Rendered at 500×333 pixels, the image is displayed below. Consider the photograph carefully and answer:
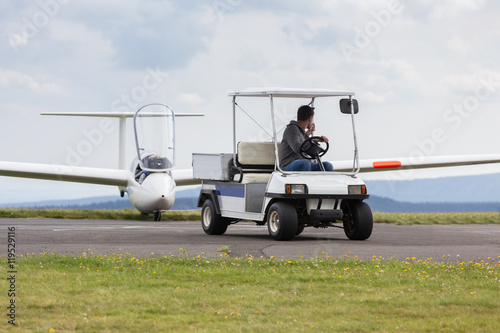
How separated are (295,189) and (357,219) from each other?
4.65 feet

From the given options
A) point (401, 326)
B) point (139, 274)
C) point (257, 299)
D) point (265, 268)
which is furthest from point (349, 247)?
point (401, 326)

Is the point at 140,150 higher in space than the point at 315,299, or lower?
higher

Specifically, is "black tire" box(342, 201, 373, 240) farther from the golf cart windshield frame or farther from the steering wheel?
the steering wheel

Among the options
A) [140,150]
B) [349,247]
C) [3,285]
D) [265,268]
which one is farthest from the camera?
[140,150]

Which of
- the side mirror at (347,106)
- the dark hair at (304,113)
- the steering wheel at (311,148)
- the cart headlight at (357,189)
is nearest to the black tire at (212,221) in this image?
the steering wheel at (311,148)

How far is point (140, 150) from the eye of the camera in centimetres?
2175

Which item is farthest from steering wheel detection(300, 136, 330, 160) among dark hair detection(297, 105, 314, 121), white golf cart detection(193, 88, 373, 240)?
dark hair detection(297, 105, 314, 121)

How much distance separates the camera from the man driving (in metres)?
13.2

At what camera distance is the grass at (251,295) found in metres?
5.85

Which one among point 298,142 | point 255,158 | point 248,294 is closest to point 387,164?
point 255,158

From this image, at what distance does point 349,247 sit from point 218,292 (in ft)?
17.1

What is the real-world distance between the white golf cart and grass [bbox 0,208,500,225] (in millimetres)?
7344

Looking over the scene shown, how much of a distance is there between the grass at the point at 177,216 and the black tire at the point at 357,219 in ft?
23.5

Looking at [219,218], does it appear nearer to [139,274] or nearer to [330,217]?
[330,217]
